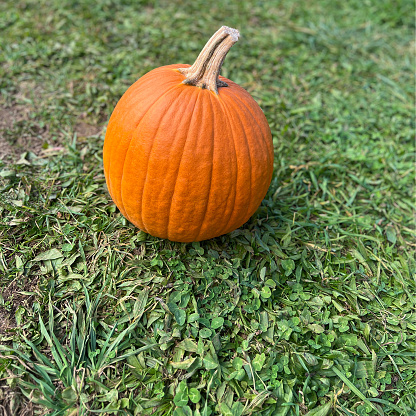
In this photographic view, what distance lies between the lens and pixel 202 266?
8.02ft

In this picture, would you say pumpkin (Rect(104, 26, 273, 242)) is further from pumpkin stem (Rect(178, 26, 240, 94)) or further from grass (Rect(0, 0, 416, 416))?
grass (Rect(0, 0, 416, 416))

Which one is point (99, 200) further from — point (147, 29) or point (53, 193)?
point (147, 29)

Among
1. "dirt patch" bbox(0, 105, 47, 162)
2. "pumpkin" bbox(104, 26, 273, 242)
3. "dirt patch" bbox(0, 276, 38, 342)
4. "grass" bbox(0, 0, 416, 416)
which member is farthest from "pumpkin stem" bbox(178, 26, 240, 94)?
"dirt patch" bbox(0, 105, 47, 162)

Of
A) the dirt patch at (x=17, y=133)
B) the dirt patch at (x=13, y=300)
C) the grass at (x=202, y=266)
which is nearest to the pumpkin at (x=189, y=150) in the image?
the grass at (x=202, y=266)

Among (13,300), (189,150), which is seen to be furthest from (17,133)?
(189,150)

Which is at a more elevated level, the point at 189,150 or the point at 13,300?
the point at 189,150

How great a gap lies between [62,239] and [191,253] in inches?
35.4

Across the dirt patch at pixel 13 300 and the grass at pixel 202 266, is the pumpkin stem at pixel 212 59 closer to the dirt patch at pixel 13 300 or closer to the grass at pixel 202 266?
the grass at pixel 202 266

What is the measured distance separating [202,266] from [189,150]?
84 centimetres

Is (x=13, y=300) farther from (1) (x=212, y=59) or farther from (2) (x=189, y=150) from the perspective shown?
(1) (x=212, y=59)

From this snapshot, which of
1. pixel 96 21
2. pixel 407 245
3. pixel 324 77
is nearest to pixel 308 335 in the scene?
pixel 407 245

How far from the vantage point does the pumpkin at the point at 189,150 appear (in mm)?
2041

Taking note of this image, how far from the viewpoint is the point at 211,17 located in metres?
4.92

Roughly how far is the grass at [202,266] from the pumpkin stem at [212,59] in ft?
3.64
